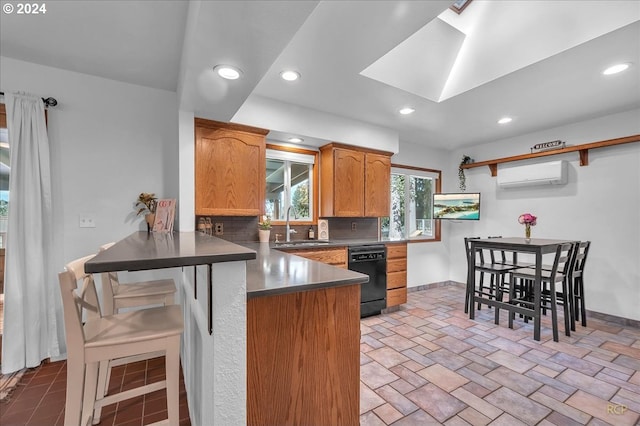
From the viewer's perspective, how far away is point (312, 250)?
3.19m

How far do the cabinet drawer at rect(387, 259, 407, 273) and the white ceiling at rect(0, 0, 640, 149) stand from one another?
1.88m

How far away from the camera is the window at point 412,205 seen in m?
4.88

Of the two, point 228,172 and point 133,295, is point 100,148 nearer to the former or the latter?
point 228,172

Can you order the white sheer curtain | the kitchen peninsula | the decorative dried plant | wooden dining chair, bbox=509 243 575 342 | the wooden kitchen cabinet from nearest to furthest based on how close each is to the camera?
the kitchen peninsula, the white sheer curtain, the decorative dried plant, wooden dining chair, bbox=509 243 575 342, the wooden kitchen cabinet

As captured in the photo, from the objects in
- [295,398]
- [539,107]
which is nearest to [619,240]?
[539,107]

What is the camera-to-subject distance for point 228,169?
291 centimetres

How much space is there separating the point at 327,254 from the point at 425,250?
2548 mm

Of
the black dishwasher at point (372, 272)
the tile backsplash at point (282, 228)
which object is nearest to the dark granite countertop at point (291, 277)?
the tile backsplash at point (282, 228)

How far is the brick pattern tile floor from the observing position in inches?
71.6

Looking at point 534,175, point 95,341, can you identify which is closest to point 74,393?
point 95,341

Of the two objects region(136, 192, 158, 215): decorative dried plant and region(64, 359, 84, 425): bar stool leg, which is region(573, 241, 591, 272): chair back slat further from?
region(136, 192, 158, 215): decorative dried plant

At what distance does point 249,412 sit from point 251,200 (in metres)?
2.15

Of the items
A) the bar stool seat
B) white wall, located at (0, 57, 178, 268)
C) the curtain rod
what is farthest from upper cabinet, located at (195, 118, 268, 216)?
the curtain rod

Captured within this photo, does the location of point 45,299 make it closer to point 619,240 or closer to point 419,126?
point 419,126
